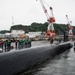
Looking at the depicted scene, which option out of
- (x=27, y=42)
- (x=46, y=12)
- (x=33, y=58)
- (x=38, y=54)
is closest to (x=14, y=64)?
(x=33, y=58)

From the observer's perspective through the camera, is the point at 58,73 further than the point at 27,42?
No

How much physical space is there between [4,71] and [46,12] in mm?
142071

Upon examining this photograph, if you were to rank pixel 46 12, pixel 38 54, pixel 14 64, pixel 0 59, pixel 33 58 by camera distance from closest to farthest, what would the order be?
pixel 0 59
pixel 14 64
pixel 33 58
pixel 38 54
pixel 46 12

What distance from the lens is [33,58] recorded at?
795 inches

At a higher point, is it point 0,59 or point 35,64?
point 0,59

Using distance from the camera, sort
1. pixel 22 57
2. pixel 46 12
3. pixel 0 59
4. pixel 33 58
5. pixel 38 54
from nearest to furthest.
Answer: pixel 0 59
pixel 22 57
pixel 33 58
pixel 38 54
pixel 46 12

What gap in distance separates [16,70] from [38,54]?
6977 mm

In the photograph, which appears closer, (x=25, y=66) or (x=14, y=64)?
(x=14, y=64)

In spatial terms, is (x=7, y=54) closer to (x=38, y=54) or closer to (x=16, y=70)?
(x=16, y=70)

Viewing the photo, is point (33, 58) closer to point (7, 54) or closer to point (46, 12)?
point (7, 54)

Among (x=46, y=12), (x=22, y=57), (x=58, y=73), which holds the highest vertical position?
(x=46, y=12)

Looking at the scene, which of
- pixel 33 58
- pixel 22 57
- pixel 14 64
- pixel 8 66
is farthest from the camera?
pixel 33 58

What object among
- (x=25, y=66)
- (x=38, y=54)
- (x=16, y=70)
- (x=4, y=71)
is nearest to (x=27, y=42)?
(x=38, y=54)

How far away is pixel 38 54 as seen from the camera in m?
22.3
